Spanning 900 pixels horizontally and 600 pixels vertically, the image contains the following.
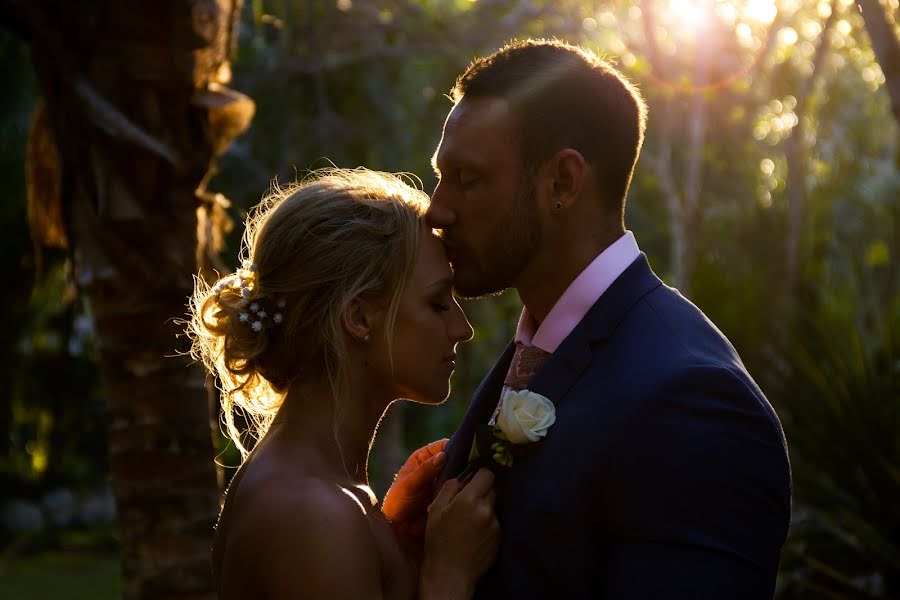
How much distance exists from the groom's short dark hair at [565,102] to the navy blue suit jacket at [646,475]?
41 cm

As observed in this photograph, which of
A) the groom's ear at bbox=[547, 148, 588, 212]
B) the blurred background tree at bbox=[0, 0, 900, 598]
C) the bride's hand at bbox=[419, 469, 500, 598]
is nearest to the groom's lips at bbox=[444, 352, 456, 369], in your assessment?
the bride's hand at bbox=[419, 469, 500, 598]

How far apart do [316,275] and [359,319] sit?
0.54ft

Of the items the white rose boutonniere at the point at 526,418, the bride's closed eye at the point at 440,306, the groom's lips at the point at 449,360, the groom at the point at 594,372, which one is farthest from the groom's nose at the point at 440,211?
the white rose boutonniere at the point at 526,418

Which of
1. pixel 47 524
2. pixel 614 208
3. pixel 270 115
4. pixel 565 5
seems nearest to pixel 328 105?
pixel 270 115

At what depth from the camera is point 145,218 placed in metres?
4.54

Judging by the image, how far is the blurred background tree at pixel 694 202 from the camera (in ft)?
22.1

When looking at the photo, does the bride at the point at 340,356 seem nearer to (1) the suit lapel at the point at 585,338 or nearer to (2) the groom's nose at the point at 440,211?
(2) the groom's nose at the point at 440,211

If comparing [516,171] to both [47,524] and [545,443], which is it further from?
[47,524]

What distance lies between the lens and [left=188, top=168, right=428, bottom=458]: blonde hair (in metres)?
3.04

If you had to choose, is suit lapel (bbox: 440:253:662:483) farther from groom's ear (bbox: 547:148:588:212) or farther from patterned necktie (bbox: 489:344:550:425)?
groom's ear (bbox: 547:148:588:212)

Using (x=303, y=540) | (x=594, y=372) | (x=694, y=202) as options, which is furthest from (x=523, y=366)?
(x=694, y=202)

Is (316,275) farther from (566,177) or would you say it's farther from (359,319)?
(566,177)

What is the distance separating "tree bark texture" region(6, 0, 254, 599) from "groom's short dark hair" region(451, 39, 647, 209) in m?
1.78

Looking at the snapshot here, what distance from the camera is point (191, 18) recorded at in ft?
14.3
